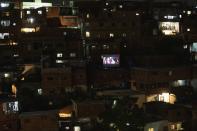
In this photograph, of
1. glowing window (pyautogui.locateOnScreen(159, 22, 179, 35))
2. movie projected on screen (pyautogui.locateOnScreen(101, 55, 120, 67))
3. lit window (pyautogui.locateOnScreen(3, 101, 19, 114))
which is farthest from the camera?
glowing window (pyautogui.locateOnScreen(159, 22, 179, 35))

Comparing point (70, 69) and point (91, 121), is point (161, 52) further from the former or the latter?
point (91, 121)

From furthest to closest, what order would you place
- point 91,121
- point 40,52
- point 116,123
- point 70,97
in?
point 40,52 < point 70,97 < point 91,121 < point 116,123

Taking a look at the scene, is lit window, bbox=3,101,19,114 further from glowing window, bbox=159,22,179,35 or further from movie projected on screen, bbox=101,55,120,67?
glowing window, bbox=159,22,179,35

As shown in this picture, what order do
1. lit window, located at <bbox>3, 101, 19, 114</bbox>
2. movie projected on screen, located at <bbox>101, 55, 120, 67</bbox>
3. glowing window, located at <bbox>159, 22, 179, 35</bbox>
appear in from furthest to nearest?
glowing window, located at <bbox>159, 22, 179, 35</bbox> → movie projected on screen, located at <bbox>101, 55, 120, 67</bbox> → lit window, located at <bbox>3, 101, 19, 114</bbox>

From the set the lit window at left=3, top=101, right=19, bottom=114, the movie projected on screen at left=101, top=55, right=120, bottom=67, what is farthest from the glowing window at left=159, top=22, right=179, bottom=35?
the lit window at left=3, top=101, right=19, bottom=114

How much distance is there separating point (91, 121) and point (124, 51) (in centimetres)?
991

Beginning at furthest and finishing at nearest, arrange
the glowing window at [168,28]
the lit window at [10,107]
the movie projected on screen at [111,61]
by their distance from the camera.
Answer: the glowing window at [168,28] < the movie projected on screen at [111,61] < the lit window at [10,107]

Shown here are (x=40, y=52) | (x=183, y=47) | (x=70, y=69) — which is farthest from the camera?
(x=183, y=47)

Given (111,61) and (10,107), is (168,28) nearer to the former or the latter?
(111,61)

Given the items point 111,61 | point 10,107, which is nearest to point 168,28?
point 111,61

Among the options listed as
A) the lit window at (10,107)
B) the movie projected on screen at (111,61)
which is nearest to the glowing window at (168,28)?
the movie projected on screen at (111,61)

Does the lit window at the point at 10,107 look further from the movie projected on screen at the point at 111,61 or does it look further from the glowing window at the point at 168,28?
the glowing window at the point at 168,28

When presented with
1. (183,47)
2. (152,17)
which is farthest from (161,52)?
(152,17)

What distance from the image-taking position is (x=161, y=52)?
26422mm
